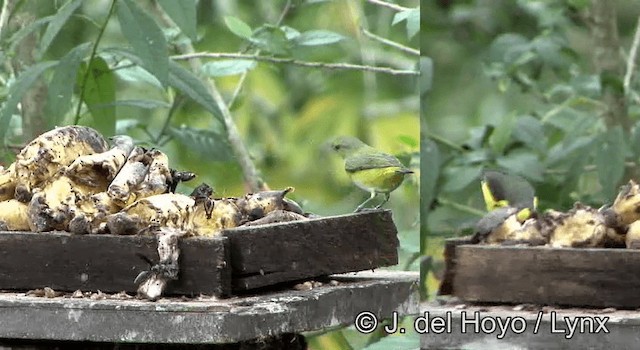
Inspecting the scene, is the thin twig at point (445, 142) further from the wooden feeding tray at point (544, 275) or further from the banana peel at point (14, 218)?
the banana peel at point (14, 218)

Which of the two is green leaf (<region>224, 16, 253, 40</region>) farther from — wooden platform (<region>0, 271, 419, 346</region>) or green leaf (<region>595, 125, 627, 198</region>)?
wooden platform (<region>0, 271, 419, 346</region>)

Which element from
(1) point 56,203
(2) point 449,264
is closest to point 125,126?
(2) point 449,264

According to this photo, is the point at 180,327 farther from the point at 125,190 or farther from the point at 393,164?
the point at 393,164

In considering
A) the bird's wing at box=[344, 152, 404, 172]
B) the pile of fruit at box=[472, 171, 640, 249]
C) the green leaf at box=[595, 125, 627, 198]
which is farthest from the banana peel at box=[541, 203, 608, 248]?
the green leaf at box=[595, 125, 627, 198]

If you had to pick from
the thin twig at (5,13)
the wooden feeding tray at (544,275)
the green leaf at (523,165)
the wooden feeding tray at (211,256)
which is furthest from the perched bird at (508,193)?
the thin twig at (5,13)

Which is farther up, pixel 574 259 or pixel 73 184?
pixel 73 184

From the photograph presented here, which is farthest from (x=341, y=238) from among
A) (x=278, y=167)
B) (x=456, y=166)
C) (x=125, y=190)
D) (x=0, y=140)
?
(x=278, y=167)
